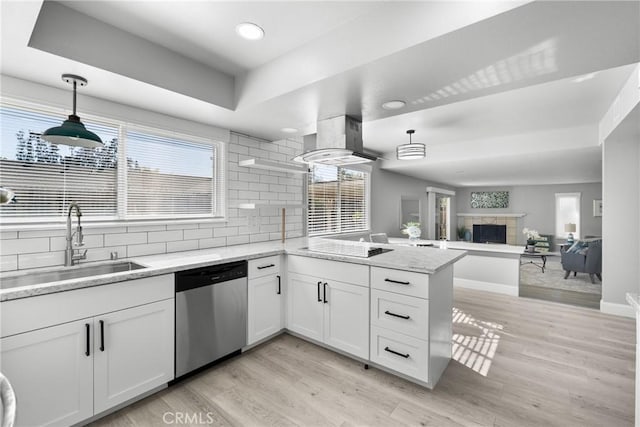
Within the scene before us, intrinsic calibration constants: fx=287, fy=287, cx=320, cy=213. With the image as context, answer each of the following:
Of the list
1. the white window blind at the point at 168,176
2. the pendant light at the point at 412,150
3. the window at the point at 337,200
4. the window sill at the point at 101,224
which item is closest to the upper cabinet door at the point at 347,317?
the window sill at the point at 101,224

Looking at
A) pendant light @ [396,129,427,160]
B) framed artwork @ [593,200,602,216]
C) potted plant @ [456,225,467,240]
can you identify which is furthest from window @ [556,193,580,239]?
pendant light @ [396,129,427,160]

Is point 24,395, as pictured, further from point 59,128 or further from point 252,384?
point 59,128

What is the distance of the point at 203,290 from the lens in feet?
7.41

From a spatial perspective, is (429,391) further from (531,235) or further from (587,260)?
(531,235)

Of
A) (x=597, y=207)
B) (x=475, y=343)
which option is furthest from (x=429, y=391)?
(x=597, y=207)

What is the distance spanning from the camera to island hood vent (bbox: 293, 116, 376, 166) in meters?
2.64

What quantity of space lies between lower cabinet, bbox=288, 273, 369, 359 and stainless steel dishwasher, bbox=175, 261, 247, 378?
52 centimetres

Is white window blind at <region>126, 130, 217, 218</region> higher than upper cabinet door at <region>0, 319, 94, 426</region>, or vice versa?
white window blind at <region>126, 130, 217, 218</region>

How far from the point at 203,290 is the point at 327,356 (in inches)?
48.8

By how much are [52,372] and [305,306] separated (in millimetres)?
1780

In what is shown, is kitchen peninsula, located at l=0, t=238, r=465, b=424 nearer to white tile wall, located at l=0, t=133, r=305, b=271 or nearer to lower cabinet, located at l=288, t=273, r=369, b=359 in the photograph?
lower cabinet, located at l=288, t=273, r=369, b=359

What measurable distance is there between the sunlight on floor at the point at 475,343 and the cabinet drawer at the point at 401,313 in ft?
2.63

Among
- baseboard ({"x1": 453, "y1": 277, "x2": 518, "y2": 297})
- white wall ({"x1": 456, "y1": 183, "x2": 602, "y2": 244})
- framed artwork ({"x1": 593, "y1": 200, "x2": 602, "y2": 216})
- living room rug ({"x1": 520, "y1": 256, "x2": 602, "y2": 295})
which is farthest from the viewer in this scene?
white wall ({"x1": 456, "y1": 183, "x2": 602, "y2": 244})

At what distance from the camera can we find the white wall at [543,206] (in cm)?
892
